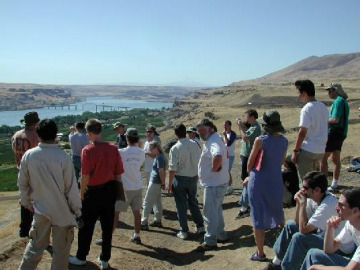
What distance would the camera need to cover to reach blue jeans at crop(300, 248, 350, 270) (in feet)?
13.7

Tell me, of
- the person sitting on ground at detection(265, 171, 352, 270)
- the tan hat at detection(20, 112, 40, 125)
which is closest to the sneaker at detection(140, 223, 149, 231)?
the tan hat at detection(20, 112, 40, 125)

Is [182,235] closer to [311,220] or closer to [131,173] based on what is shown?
[131,173]

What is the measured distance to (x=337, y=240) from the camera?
4.21 meters

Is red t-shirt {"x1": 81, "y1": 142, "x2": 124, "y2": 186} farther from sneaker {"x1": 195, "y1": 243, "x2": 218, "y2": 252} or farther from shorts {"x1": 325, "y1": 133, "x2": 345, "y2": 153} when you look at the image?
shorts {"x1": 325, "y1": 133, "x2": 345, "y2": 153}

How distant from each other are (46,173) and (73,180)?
0.33 metres

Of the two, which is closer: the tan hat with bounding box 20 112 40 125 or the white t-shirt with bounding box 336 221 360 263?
the white t-shirt with bounding box 336 221 360 263

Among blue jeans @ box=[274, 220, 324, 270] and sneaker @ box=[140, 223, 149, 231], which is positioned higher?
blue jeans @ box=[274, 220, 324, 270]

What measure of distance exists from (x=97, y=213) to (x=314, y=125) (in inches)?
133

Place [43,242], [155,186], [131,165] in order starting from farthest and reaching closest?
[155,186] < [131,165] < [43,242]

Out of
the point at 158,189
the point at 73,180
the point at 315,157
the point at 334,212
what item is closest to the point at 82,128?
the point at 158,189

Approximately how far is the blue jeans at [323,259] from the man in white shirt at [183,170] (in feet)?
10.5

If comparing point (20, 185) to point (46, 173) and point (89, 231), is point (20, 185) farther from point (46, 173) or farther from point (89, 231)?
point (89, 231)

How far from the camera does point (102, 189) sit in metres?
5.64

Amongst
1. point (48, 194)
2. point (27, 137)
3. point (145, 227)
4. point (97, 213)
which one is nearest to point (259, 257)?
point (97, 213)
